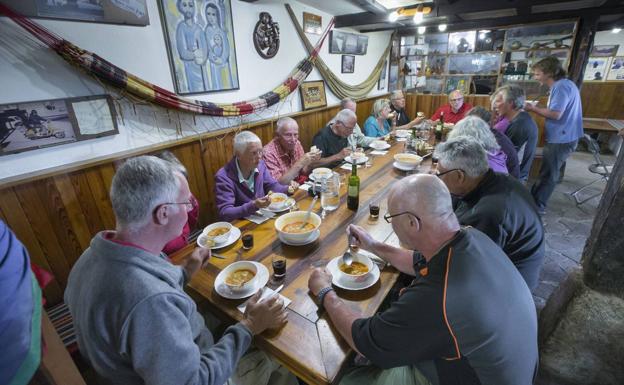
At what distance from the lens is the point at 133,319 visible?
32.6 inches

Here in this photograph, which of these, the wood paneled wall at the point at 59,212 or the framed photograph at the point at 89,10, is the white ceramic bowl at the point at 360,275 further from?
the framed photograph at the point at 89,10

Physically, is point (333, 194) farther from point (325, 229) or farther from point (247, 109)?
point (247, 109)

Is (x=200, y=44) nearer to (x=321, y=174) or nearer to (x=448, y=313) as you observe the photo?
(x=321, y=174)

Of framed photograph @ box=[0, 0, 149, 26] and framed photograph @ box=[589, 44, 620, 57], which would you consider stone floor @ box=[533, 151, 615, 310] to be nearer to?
framed photograph @ box=[589, 44, 620, 57]

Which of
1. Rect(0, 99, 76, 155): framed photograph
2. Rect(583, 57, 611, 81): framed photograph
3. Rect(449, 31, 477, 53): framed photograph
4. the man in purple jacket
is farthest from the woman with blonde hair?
Rect(583, 57, 611, 81): framed photograph

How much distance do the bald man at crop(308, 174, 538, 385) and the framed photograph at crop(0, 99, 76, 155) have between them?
2.27m

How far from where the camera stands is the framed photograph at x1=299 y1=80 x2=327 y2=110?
4.32 m

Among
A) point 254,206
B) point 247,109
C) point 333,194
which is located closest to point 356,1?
point 247,109

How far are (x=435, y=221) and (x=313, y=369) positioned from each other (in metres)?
0.68

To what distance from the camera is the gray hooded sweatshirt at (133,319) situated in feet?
2.74

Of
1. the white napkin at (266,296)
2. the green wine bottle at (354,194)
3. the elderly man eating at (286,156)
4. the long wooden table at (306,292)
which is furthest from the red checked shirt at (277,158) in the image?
the white napkin at (266,296)

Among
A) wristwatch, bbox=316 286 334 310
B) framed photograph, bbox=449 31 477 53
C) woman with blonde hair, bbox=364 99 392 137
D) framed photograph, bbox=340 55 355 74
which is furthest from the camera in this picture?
framed photograph, bbox=449 31 477 53

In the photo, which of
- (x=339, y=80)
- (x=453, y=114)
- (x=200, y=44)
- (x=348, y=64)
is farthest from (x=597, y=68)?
(x=200, y=44)

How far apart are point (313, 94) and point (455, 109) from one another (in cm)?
250
